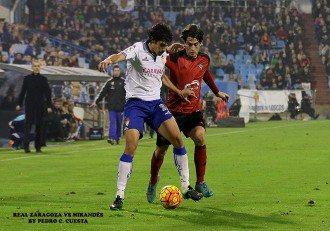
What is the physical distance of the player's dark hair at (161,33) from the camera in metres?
11.8

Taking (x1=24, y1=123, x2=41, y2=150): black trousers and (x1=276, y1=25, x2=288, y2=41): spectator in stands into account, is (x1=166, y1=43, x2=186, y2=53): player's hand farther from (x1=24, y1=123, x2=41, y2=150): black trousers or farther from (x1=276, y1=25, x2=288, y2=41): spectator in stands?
(x1=276, y1=25, x2=288, y2=41): spectator in stands

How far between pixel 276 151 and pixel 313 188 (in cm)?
957

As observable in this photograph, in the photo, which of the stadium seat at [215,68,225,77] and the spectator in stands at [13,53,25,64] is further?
the stadium seat at [215,68,225,77]

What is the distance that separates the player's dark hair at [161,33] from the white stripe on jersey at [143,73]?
18 cm

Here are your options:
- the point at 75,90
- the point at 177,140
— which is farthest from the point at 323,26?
the point at 177,140

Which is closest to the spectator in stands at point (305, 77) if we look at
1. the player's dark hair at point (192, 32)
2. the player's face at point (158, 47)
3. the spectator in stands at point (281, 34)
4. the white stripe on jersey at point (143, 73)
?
the spectator in stands at point (281, 34)

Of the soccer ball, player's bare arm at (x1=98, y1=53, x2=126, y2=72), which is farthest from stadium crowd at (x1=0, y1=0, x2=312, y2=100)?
the soccer ball

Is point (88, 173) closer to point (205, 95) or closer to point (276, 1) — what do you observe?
point (205, 95)

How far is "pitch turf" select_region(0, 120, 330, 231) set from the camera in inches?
410

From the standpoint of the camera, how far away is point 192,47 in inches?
509

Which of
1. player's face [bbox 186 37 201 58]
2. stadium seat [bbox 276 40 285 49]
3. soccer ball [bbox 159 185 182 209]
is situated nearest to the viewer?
soccer ball [bbox 159 185 182 209]

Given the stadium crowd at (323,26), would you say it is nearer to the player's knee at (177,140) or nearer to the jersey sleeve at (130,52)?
the player's knee at (177,140)

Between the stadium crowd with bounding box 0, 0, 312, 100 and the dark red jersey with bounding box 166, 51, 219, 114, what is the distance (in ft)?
118

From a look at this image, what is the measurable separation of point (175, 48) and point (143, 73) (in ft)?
3.77
